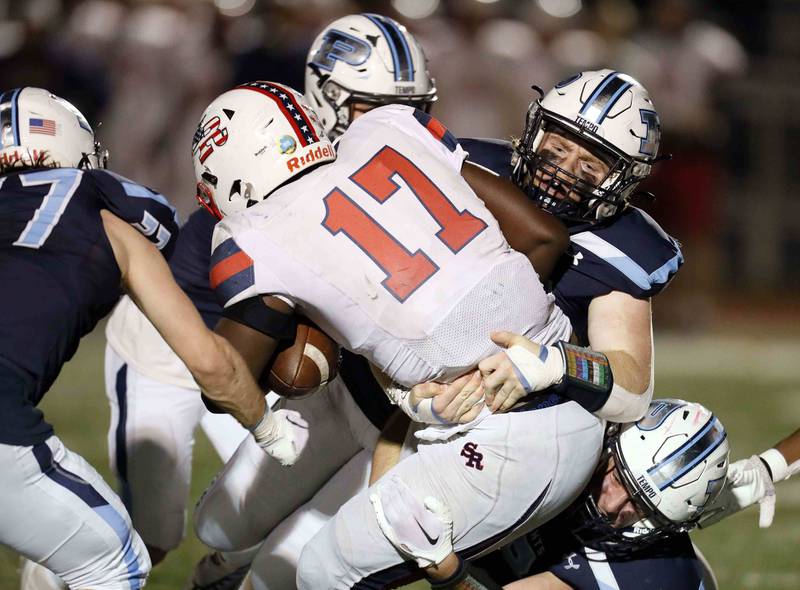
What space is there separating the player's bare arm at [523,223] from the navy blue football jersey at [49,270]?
0.93m

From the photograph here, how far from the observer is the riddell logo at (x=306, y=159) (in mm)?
3381

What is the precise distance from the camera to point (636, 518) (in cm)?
361

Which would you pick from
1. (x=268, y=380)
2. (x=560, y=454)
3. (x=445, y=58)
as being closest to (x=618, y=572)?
(x=560, y=454)

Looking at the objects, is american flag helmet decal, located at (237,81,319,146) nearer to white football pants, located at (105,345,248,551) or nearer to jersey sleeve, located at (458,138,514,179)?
jersey sleeve, located at (458,138,514,179)

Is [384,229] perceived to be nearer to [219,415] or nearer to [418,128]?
[418,128]

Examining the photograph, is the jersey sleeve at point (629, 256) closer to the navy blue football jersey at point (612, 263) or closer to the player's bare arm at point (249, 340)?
the navy blue football jersey at point (612, 263)

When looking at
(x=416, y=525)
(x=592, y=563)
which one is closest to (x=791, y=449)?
(x=592, y=563)

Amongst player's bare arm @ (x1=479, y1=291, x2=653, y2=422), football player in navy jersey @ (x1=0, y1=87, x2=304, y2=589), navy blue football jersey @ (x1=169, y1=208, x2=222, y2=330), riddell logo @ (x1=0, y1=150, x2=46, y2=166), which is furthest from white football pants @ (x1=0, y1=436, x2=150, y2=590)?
navy blue football jersey @ (x1=169, y1=208, x2=222, y2=330)

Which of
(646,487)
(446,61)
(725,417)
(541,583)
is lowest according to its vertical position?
(725,417)

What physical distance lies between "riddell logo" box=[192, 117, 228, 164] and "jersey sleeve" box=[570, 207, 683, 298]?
1084mm

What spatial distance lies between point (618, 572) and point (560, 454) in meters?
0.56

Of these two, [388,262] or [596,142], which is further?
[596,142]

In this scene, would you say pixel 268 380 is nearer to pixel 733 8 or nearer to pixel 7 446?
pixel 7 446

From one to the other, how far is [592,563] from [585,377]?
Result: 2.27ft
